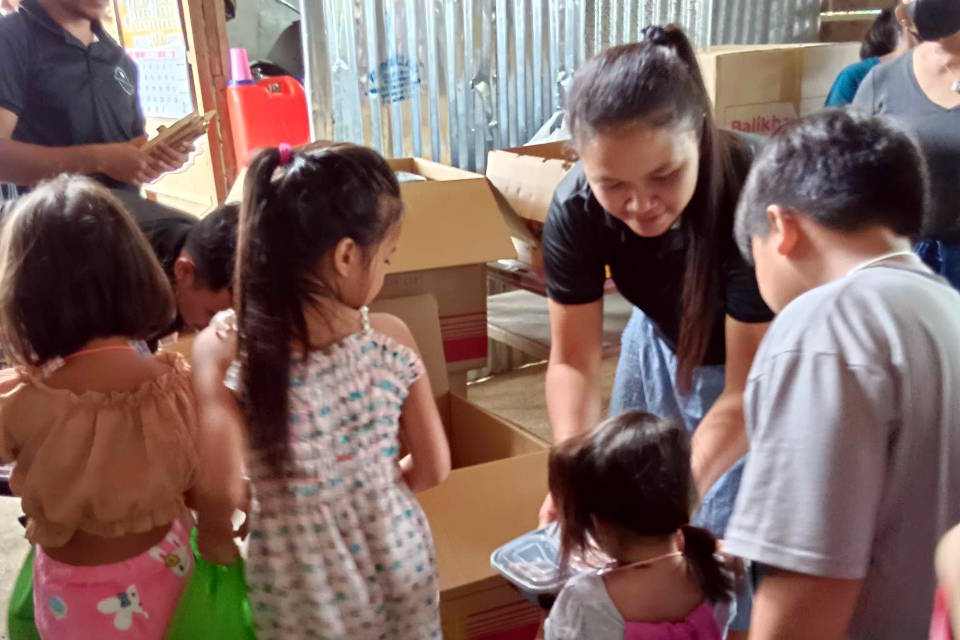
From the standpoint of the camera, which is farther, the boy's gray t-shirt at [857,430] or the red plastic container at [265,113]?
the red plastic container at [265,113]

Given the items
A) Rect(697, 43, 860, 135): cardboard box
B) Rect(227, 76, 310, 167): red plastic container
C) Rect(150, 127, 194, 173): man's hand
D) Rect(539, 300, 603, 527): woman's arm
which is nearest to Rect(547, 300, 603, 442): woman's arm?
Rect(539, 300, 603, 527): woman's arm

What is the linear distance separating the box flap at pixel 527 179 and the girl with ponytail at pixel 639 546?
126cm

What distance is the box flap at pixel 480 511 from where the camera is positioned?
1.34 meters

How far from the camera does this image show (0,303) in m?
1.15

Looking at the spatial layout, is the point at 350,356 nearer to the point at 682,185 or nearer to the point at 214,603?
the point at 214,603

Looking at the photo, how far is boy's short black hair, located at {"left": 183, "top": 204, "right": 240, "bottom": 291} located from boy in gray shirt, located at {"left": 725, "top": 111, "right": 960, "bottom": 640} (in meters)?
0.96

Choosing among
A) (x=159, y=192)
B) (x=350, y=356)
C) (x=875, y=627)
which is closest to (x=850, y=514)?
(x=875, y=627)

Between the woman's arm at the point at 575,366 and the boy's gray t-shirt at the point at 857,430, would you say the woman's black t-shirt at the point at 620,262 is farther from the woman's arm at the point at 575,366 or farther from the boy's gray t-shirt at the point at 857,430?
the boy's gray t-shirt at the point at 857,430

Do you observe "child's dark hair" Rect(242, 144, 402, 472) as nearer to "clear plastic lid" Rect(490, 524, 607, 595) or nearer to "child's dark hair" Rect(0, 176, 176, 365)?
"child's dark hair" Rect(0, 176, 176, 365)

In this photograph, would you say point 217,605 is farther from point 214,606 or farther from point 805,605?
point 805,605

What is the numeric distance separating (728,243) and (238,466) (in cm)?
76

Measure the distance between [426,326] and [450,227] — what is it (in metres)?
0.23

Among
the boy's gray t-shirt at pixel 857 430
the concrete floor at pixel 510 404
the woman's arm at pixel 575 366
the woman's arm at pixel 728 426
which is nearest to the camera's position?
the boy's gray t-shirt at pixel 857 430

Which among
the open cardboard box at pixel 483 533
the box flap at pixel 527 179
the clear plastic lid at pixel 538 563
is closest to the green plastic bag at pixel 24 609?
the open cardboard box at pixel 483 533
